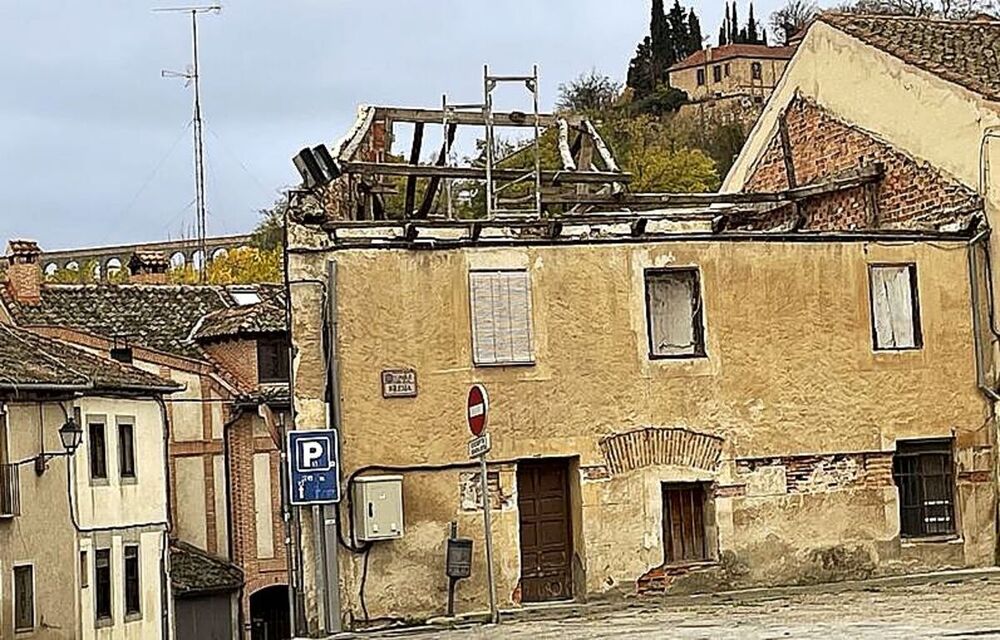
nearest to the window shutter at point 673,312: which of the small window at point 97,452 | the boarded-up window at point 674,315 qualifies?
the boarded-up window at point 674,315

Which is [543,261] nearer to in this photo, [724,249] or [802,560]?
[724,249]

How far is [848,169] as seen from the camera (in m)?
26.1

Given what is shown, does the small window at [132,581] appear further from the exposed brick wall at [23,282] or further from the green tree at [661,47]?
the green tree at [661,47]

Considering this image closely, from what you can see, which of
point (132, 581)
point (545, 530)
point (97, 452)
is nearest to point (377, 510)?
point (545, 530)

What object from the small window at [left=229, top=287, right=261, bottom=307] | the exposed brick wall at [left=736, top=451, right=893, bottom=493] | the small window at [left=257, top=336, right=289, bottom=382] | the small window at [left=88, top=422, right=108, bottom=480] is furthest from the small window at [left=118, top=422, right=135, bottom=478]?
the exposed brick wall at [left=736, top=451, right=893, bottom=493]

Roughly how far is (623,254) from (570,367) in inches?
57.9

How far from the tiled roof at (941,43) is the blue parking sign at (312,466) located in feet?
30.5

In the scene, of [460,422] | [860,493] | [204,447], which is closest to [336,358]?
[460,422]

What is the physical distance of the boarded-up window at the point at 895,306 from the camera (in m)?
22.9

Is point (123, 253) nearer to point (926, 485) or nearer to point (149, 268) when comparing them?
point (149, 268)

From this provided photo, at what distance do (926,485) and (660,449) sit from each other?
11.6 ft

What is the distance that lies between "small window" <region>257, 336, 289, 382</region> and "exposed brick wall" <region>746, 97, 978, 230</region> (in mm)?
19359

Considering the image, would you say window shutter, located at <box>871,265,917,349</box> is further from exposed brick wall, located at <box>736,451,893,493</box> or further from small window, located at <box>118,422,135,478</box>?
small window, located at <box>118,422,135,478</box>

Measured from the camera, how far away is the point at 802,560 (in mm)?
22172
